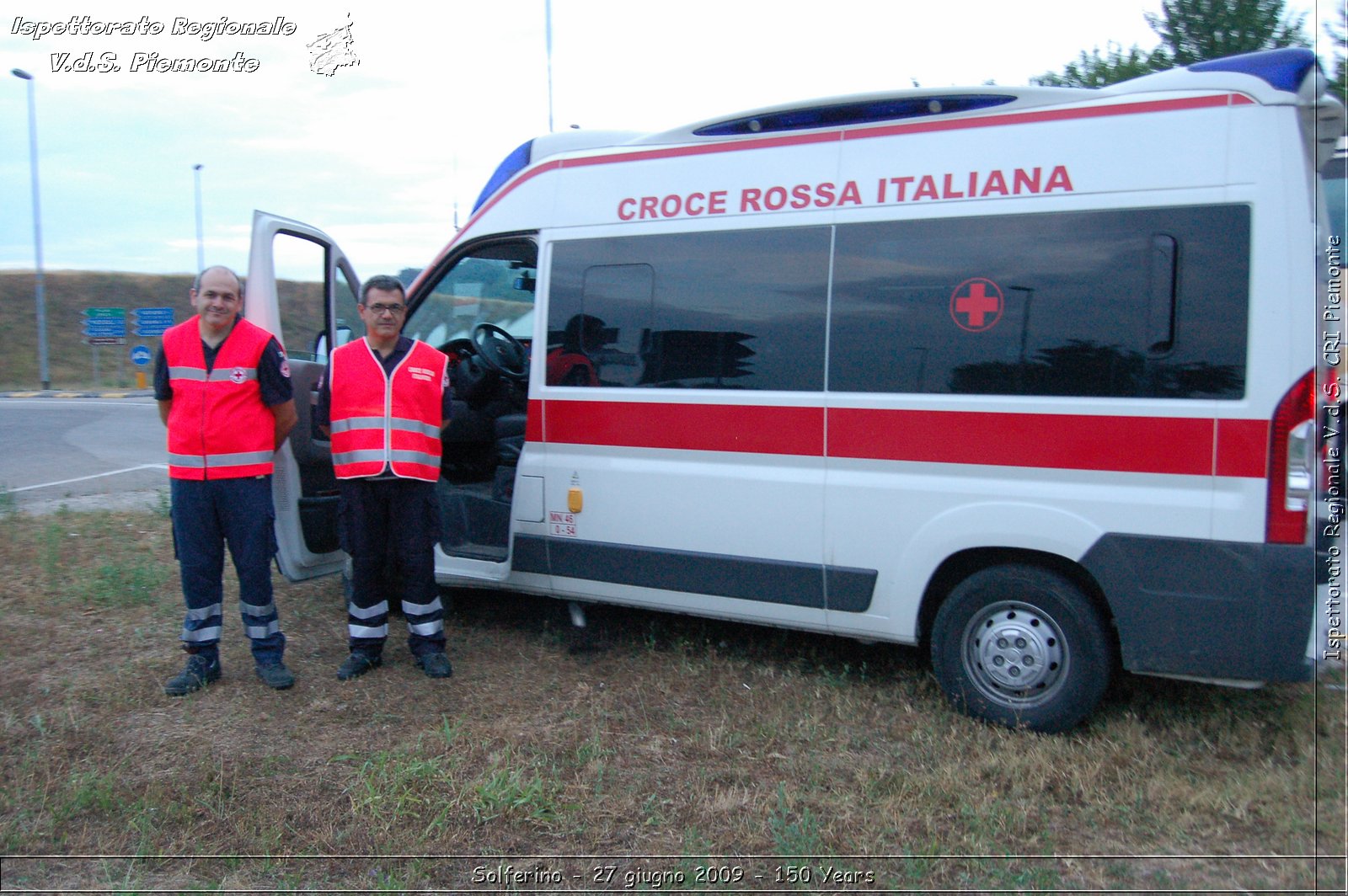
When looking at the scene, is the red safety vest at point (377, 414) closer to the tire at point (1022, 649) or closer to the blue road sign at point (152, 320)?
the tire at point (1022, 649)

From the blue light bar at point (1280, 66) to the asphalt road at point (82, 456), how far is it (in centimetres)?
865

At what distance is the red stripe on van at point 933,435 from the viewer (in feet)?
11.8

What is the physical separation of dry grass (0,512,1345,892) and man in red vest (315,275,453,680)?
251 mm

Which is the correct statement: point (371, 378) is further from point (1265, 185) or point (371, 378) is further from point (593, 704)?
point (1265, 185)

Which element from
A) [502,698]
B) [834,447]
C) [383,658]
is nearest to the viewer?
[834,447]

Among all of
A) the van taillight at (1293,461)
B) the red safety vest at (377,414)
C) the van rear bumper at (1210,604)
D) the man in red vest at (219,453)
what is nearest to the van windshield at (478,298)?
the red safety vest at (377,414)

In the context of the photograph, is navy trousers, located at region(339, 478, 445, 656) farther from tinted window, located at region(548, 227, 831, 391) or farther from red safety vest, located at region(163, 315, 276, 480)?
tinted window, located at region(548, 227, 831, 391)

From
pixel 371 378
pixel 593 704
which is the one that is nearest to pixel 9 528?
pixel 371 378

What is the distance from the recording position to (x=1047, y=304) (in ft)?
12.7

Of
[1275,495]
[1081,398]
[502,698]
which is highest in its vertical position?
[1081,398]

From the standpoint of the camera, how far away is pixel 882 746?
403cm

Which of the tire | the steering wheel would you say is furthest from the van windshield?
the tire

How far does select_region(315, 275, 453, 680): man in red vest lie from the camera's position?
4625 millimetres

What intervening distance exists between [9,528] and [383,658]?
4529mm
